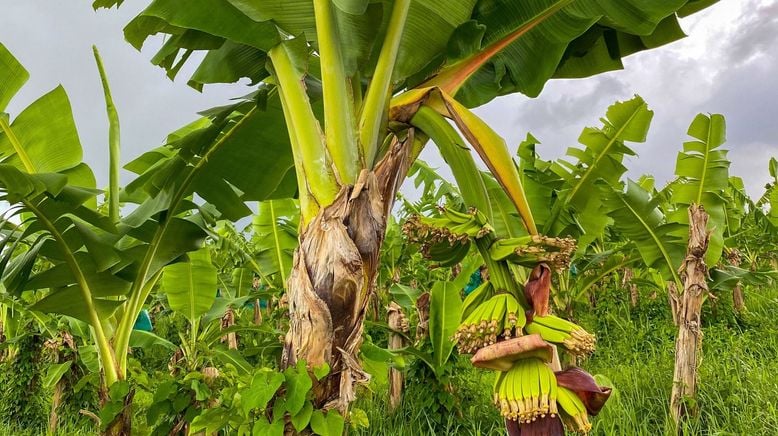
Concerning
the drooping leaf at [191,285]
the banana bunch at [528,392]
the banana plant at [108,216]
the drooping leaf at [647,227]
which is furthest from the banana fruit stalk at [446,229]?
the drooping leaf at [647,227]

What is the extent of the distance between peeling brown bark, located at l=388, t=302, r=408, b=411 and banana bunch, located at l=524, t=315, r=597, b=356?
2634 mm

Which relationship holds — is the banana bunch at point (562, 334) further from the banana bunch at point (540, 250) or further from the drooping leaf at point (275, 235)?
the drooping leaf at point (275, 235)

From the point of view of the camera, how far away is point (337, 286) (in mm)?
1227

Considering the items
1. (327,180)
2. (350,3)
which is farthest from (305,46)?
(327,180)

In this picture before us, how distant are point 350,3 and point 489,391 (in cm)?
330

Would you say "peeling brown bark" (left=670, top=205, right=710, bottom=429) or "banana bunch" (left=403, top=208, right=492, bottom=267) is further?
"peeling brown bark" (left=670, top=205, right=710, bottom=429)

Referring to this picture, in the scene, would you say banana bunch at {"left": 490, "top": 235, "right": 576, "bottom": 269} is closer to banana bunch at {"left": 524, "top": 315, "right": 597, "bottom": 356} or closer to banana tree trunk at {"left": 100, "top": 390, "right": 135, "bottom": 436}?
banana bunch at {"left": 524, "top": 315, "right": 597, "bottom": 356}

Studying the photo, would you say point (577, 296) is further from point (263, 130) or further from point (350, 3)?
point (350, 3)

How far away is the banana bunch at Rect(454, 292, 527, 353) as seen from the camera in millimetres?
952

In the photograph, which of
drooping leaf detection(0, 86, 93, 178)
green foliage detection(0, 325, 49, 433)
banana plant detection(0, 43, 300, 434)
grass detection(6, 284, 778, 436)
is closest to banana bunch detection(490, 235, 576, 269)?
banana plant detection(0, 43, 300, 434)

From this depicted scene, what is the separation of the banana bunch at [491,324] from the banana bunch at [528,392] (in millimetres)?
71

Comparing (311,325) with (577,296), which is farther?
(577,296)

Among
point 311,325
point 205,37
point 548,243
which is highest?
point 205,37

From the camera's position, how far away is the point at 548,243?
96 cm
